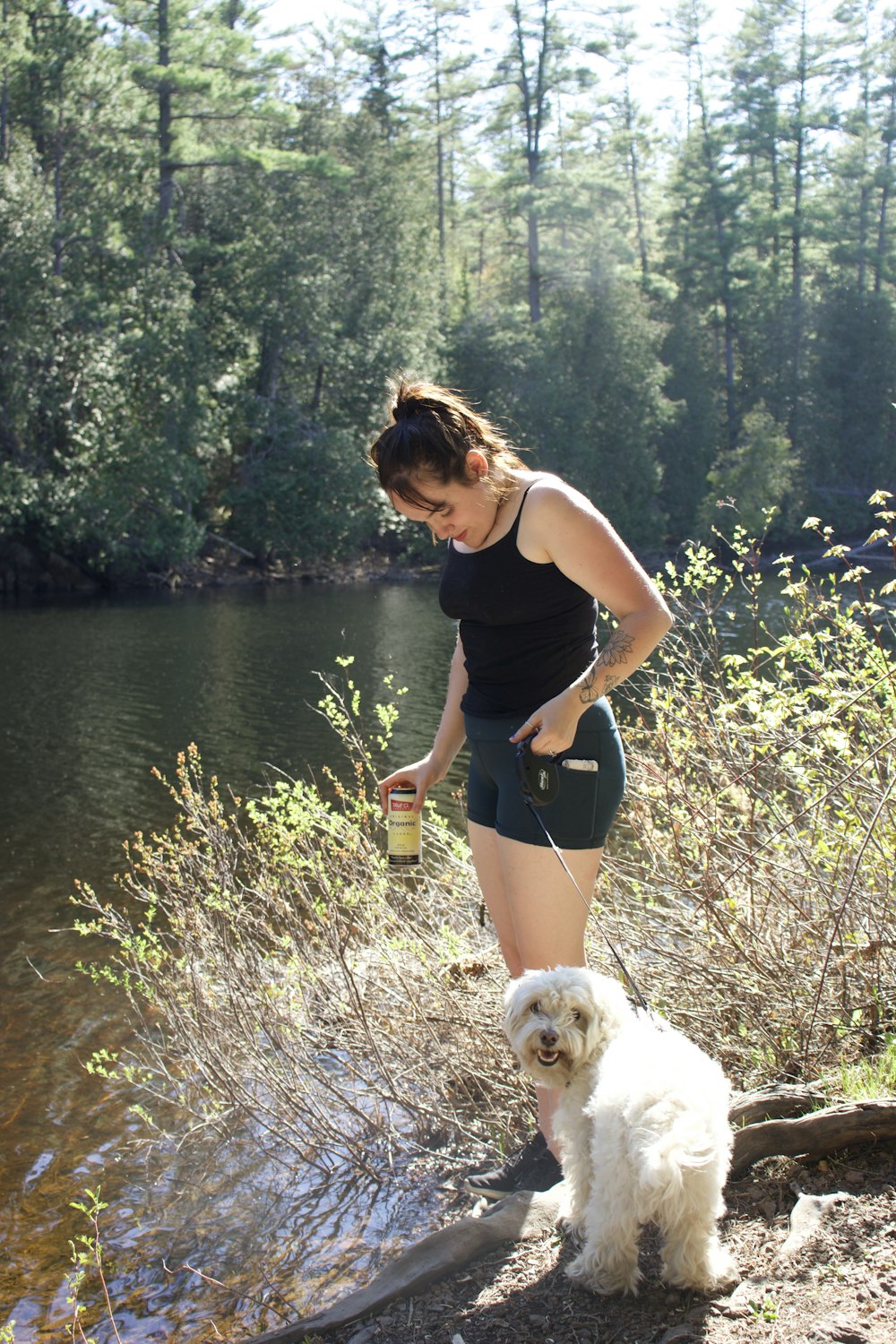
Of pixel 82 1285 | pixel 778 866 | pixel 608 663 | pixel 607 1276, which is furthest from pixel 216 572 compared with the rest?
A: pixel 607 1276

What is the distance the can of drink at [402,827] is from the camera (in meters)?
3.30

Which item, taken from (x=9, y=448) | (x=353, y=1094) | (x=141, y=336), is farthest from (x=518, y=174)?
(x=353, y=1094)

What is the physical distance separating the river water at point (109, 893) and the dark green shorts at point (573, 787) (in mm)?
1825

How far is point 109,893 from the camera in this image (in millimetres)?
7961

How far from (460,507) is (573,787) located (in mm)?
698

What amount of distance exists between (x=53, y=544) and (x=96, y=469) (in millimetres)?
2032

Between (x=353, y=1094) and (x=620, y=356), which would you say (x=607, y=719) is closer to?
(x=353, y=1094)

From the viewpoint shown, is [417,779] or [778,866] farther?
[778,866]

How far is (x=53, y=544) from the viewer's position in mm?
27969

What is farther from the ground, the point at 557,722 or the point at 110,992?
the point at 557,722

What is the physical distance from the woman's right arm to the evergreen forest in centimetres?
1919

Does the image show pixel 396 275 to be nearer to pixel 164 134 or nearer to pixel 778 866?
pixel 164 134

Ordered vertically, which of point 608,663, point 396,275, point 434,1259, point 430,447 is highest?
point 396,275

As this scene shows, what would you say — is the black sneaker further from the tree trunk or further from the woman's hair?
the tree trunk
